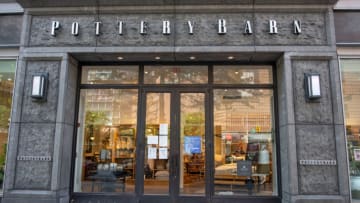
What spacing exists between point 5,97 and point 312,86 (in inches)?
294

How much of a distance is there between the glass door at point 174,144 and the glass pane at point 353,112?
3402mm

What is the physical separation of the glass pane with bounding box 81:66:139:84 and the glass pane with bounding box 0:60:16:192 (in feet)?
5.70

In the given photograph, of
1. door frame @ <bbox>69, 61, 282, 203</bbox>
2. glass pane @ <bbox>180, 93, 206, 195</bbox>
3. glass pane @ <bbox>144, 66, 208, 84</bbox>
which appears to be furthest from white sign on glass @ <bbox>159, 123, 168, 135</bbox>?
glass pane @ <bbox>144, 66, 208, 84</bbox>

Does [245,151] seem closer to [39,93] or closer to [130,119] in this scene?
[130,119]

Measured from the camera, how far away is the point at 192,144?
292 inches

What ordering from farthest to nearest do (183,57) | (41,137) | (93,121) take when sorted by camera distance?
1. (93,121)
2. (183,57)
3. (41,137)

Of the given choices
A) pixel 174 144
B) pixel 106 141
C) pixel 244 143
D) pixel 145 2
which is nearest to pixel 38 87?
pixel 106 141

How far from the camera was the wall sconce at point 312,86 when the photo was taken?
21.7 ft

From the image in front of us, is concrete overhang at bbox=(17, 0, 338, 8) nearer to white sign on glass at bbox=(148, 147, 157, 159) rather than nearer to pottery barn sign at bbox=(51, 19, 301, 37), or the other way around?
pottery barn sign at bbox=(51, 19, 301, 37)

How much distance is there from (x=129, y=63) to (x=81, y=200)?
3693mm

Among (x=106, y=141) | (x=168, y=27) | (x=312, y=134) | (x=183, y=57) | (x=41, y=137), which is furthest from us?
(x=106, y=141)

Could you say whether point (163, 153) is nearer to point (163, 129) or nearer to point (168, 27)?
point (163, 129)

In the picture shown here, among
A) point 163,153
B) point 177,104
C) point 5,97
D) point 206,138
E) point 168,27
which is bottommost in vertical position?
point 163,153

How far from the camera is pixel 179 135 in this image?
7.43m
